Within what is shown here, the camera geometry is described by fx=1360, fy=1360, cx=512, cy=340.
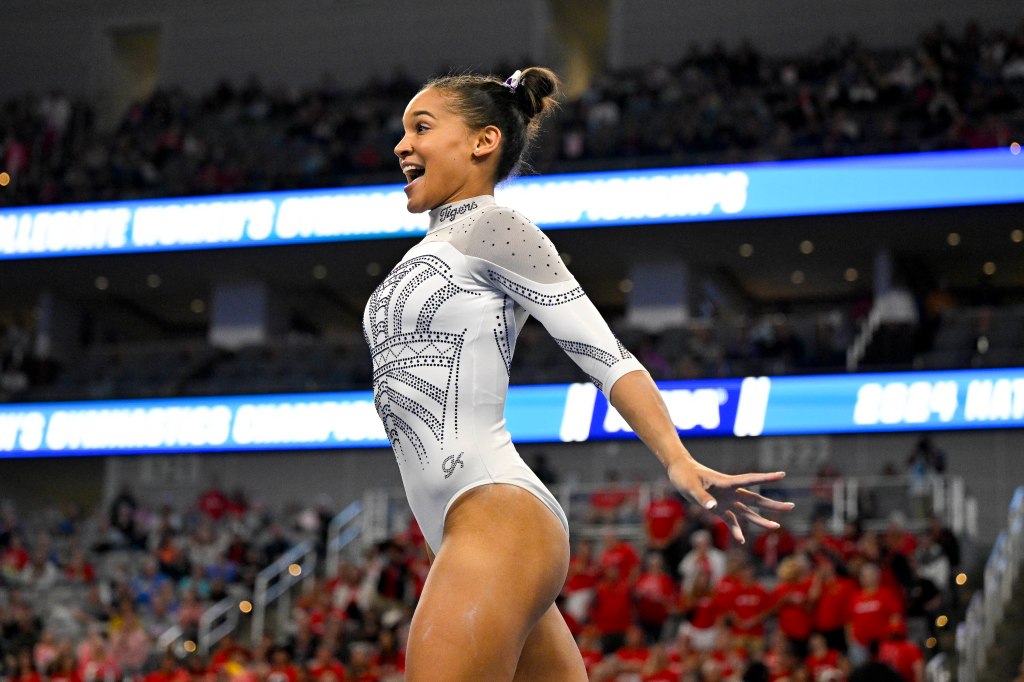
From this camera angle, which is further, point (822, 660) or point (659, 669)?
point (659, 669)

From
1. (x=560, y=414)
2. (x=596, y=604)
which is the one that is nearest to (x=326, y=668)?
(x=596, y=604)

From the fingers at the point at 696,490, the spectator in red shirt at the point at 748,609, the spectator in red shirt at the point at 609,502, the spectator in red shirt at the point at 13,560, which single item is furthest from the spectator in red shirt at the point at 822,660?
the spectator in red shirt at the point at 13,560

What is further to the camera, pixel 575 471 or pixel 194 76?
pixel 194 76

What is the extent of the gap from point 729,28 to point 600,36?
3247mm

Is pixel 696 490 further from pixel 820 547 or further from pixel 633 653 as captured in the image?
pixel 820 547

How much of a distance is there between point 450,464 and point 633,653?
944cm

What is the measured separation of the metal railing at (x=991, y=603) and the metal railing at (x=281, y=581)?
8130 millimetres

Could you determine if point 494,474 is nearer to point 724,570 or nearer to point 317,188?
point 724,570

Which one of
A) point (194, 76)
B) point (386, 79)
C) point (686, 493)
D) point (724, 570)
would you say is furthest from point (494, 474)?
point (194, 76)

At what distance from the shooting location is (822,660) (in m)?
10.7

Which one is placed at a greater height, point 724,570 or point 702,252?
point 702,252

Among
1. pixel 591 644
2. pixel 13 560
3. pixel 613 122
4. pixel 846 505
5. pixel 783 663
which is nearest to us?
pixel 783 663

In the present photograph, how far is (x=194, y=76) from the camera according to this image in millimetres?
29922

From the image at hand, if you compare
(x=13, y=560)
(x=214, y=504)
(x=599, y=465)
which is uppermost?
(x=599, y=465)
